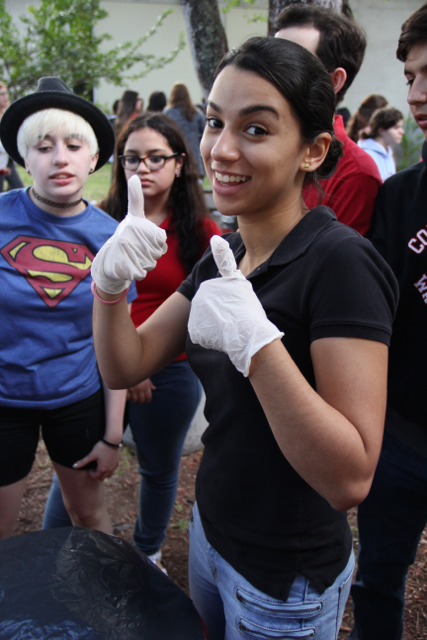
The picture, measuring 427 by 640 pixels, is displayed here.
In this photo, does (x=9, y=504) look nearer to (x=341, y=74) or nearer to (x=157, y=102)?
(x=341, y=74)

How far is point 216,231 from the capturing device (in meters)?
2.63

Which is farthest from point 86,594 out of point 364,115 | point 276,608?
point 364,115

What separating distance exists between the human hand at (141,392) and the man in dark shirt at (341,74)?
1.09 meters

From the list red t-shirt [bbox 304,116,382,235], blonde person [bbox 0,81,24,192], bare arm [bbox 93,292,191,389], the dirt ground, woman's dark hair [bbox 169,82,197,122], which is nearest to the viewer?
bare arm [bbox 93,292,191,389]

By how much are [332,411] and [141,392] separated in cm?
148

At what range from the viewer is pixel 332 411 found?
0.96 m

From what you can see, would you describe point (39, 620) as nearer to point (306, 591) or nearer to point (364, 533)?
point (306, 591)

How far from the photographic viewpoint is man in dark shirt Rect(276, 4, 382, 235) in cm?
188

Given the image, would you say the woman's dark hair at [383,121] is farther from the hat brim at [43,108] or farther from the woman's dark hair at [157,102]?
the hat brim at [43,108]

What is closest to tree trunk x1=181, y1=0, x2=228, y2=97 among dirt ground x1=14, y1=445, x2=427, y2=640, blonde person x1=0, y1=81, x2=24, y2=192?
blonde person x1=0, y1=81, x2=24, y2=192

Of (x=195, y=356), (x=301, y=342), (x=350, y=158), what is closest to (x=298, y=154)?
(x=301, y=342)

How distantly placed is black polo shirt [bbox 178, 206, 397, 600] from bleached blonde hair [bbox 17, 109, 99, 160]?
115cm

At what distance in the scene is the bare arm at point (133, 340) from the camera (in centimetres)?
134

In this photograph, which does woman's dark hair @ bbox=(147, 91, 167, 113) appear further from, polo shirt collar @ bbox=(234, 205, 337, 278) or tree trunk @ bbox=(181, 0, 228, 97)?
polo shirt collar @ bbox=(234, 205, 337, 278)
